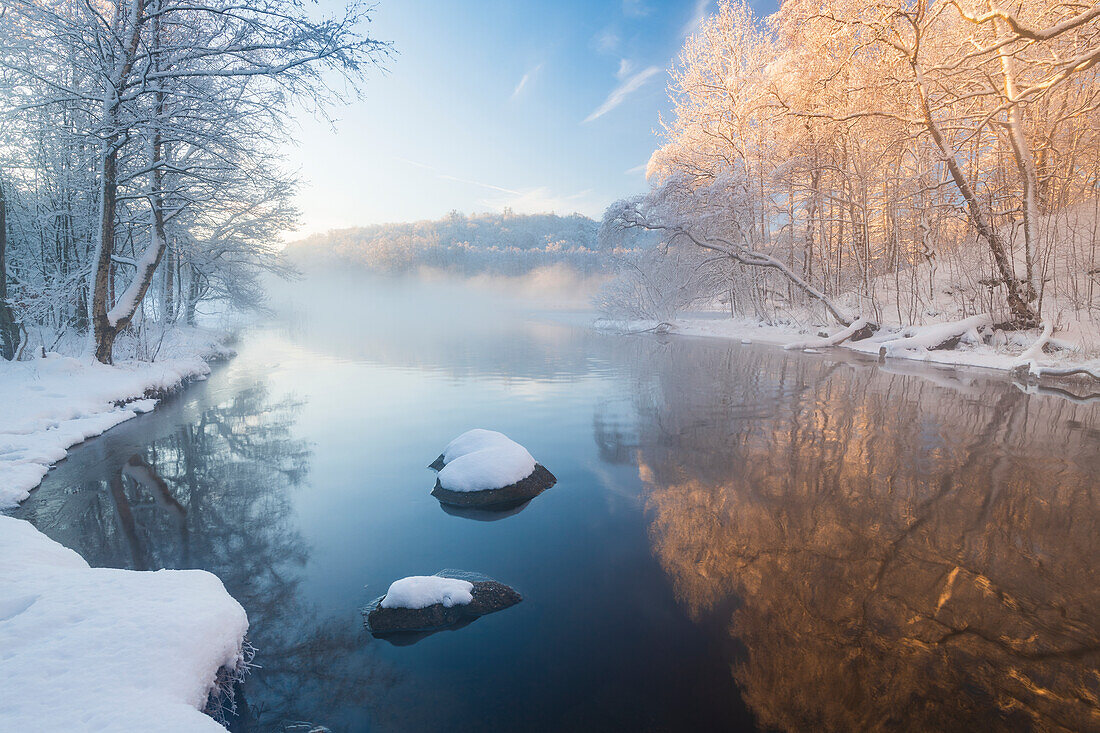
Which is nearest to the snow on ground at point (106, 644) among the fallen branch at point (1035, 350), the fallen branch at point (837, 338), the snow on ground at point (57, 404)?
the snow on ground at point (57, 404)

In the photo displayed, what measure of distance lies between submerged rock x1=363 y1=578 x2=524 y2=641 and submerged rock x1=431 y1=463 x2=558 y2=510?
1.96m

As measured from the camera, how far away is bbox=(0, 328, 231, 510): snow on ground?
6.61 metres

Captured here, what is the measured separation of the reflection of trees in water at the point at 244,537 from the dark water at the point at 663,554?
26 mm

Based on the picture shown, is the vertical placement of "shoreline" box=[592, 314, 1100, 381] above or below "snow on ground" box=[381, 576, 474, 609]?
above

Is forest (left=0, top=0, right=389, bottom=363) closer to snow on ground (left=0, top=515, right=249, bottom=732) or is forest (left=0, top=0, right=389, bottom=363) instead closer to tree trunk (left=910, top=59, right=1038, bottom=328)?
snow on ground (left=0, top=515, right=249, bottom=732)

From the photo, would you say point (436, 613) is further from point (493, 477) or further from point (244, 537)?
point (244, 537)

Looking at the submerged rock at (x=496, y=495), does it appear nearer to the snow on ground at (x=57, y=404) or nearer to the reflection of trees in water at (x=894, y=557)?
the reflection of trees in water at (x=894, y=557)

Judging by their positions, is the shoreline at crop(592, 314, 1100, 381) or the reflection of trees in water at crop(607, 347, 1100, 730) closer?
the reflection of trees in water at crop(607, 347, 1100, 730)

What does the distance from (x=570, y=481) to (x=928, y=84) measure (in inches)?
715

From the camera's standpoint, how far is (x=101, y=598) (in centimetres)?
291

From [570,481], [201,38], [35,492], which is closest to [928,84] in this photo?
[570,481]

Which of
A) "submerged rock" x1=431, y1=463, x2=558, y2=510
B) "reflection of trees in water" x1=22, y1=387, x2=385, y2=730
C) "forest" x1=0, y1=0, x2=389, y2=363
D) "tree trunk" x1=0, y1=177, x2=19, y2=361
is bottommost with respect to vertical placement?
"reflection of trees in water" x1=22, y1=387, x2=385, y2=730

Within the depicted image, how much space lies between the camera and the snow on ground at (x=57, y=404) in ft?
21.7

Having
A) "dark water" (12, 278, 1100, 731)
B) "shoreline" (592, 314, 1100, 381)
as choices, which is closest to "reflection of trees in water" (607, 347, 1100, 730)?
"dark water" (12, 278, 1100, 731)
